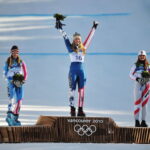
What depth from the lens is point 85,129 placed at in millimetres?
6648

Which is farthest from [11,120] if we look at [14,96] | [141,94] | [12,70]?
[141,94]

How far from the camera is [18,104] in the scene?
6883 millimetres

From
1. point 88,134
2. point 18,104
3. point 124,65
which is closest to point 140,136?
point 88,134

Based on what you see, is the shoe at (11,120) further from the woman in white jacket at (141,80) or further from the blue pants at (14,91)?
the woman in white jacket at (141,80)

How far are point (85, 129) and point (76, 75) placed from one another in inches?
19.6

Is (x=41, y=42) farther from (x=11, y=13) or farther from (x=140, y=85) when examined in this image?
(x=140, y=85)

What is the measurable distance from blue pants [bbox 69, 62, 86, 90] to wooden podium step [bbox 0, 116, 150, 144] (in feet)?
1.18

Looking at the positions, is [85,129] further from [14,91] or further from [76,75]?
[14,91]

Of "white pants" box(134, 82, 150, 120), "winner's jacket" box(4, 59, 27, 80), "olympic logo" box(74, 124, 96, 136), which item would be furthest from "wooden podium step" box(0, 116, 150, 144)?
"winner's jacket" box(4, 59, 27, 80)

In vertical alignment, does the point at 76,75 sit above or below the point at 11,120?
above

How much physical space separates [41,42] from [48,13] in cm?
165

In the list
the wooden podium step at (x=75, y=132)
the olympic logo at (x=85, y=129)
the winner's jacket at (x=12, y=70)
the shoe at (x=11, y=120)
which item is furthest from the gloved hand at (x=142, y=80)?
the shoe at (x=11, y=120)

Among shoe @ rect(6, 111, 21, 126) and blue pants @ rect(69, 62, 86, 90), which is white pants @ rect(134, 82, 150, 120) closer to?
blue pants @ rect(69, 62, 86, 90)

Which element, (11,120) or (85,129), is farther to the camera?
(11,120)
